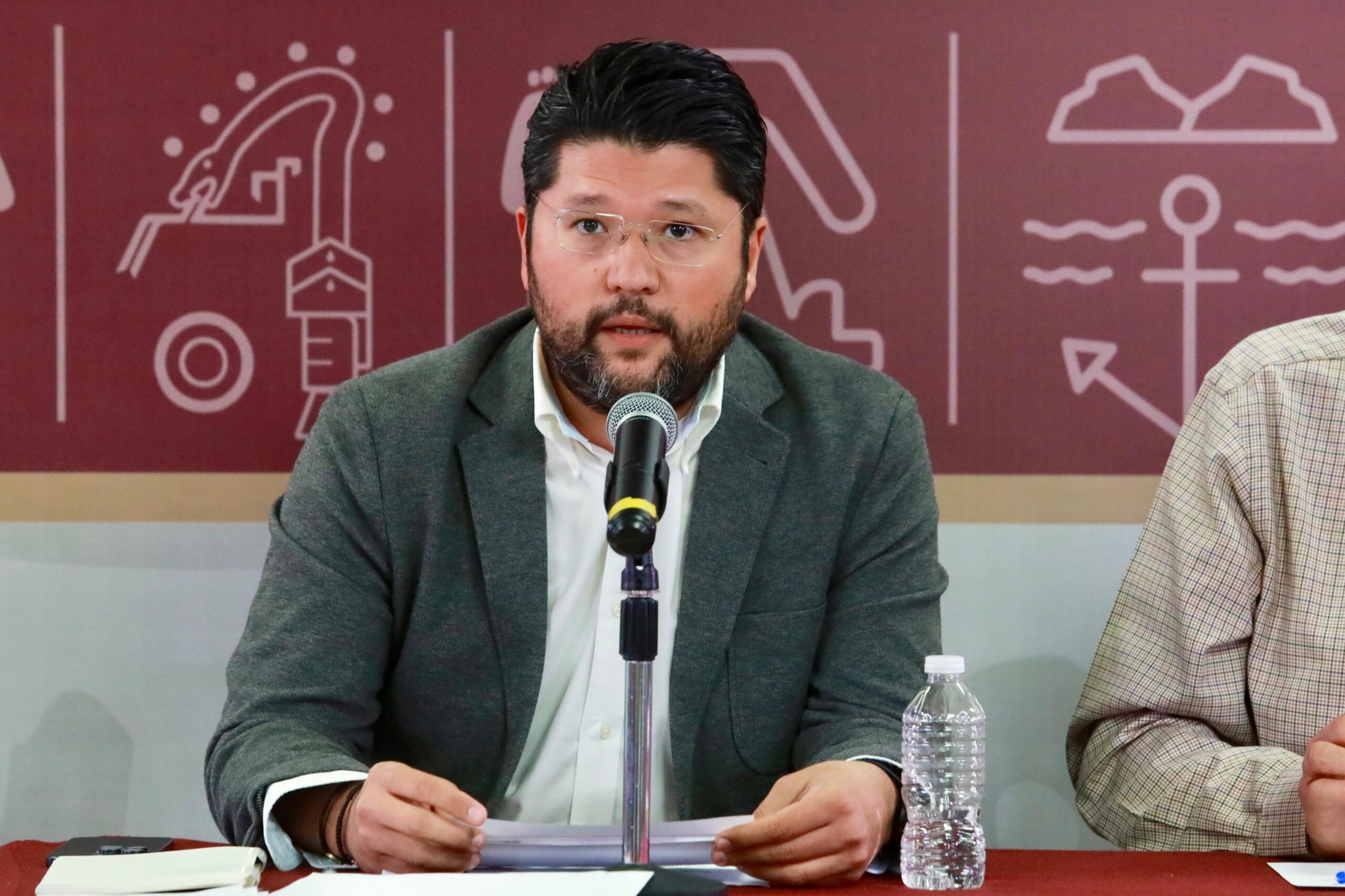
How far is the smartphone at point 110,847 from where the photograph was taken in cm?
163

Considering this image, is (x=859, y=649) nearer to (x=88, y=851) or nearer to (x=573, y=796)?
(x=573, y=796)

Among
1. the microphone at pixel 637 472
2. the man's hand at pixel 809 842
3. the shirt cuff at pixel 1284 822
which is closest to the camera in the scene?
the microphone at pixel 637 472

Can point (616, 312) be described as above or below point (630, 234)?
below

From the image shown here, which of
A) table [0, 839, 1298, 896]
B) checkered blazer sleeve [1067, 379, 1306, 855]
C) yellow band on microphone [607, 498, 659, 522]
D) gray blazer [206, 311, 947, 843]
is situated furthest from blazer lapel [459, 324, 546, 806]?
checkered blazer sleeve [1067, 379, 1306, 855]

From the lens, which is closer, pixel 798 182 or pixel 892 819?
pixel 892 819

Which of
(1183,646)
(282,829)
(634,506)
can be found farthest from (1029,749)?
(634,506)

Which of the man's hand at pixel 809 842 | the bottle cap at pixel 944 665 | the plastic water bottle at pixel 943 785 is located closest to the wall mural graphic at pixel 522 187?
the plastic water bottle at pixel 943 785

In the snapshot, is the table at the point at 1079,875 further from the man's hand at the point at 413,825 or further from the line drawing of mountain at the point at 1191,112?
the line drawing of mountain at the point at 1191,112

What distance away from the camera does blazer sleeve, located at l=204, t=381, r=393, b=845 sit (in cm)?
185

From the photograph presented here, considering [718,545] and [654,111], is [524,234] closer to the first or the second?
[654,111]

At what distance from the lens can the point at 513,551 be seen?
2.07 m

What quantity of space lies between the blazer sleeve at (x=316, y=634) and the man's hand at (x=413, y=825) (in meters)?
0.14

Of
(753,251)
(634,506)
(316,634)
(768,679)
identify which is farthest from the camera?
(753,251)

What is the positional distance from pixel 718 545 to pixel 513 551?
0.99 feet
